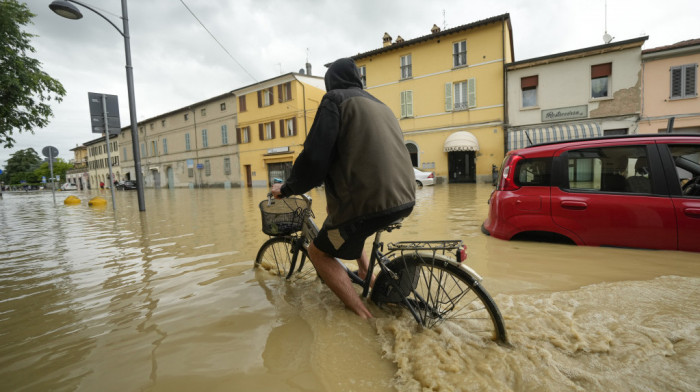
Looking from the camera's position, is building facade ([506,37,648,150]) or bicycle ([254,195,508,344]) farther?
building facade ([506,37,648,150])

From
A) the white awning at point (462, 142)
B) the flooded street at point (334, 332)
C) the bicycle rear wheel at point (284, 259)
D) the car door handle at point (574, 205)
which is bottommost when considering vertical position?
the flooded street at point (334, 332)

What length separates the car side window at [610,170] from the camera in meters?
3.39

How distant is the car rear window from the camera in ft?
12.5

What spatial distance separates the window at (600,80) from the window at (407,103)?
10.0m

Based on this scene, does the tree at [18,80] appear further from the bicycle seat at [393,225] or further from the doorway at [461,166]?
the doorway at [461,166]

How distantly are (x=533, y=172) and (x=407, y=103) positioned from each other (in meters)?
18.7

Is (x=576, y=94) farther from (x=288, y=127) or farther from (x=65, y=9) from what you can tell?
(x=65, y=9)

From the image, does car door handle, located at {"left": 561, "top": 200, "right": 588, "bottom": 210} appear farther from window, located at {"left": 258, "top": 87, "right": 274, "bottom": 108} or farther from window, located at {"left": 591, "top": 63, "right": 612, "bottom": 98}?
window, located at {"left": 258, "top": 87, "right": 274, "bottom": 108}

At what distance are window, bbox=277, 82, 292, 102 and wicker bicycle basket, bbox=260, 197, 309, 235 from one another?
26.1 metres

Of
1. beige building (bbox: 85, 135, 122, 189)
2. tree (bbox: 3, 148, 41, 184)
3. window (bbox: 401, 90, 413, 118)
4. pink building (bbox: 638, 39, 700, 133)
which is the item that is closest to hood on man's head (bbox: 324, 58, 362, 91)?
pink building (bbox: 638, 39, 700, 133)

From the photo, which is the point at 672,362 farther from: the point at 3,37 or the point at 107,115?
the point at 3,37

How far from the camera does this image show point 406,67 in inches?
848

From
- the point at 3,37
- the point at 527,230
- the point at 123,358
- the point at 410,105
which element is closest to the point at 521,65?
the point at 410,105

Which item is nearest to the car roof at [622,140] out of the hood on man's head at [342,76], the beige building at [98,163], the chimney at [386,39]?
the hood on man's head at [342,76]
